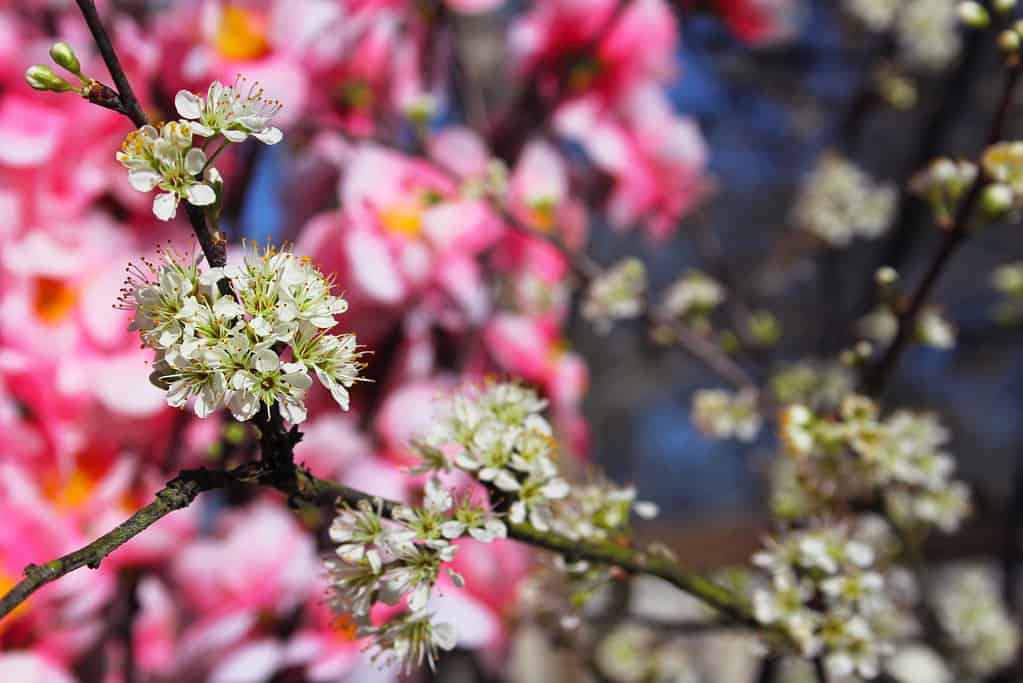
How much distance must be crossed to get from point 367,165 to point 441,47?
10cm

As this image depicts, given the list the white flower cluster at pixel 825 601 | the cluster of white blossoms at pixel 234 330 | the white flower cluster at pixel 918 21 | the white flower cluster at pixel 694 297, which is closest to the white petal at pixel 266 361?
the cluster of white blossoms at pixel 234 330

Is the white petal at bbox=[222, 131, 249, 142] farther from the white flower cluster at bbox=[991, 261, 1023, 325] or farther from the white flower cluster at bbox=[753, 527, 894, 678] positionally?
the white flower cluster at bbox=[991, 261, 1023, 325]

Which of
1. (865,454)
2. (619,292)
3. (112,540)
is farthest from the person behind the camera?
(619,292)

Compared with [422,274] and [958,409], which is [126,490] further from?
[958,409]

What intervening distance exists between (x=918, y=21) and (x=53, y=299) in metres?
0.38

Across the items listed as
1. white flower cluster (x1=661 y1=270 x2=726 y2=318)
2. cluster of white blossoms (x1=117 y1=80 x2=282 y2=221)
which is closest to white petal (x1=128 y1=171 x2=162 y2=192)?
cluster of white blossoms (x1=117 y1=80 x2=282 y2=221)

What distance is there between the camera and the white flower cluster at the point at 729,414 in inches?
11.8

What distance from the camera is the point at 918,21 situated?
409mm

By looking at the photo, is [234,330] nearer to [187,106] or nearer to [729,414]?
[187,106]

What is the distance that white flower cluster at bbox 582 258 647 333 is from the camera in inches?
12.7

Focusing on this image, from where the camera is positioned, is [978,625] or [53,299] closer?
[53,299]

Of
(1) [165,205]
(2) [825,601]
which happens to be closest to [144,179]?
(1) [165,205]

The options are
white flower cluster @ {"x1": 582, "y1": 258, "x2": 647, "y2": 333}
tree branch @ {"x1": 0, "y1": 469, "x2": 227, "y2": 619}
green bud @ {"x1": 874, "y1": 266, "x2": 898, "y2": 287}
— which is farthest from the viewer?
white flower cluster @ {"x1": 582, "y1": 258, "x2": 647, "y2": 333}

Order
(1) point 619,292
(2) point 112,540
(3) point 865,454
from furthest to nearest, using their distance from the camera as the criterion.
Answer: (1) point 619,292 < (3) point 865,454 < (2) point 112,540
